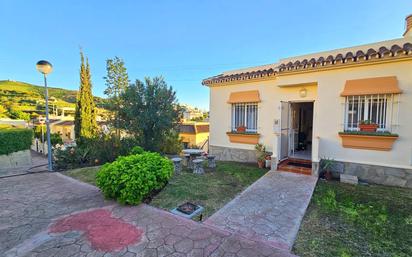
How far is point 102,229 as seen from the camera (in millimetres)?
3625

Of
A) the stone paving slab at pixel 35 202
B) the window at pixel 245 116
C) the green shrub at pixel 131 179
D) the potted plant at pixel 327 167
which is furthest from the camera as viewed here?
the window at pixel 245 116

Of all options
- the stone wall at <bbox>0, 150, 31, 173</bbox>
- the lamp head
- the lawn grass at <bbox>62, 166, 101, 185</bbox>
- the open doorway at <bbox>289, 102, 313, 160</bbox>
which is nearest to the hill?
the stone wall at <bbox>0, 150, 31, 173</bbox>

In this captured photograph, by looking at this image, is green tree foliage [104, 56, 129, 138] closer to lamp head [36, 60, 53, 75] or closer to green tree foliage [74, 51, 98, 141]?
green tree foliage [74, 51, 98, 141]

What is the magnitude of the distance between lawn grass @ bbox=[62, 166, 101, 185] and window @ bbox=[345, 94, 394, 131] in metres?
9.57

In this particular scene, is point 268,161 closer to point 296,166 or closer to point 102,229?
point 296,166

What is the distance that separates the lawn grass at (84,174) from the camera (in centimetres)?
696

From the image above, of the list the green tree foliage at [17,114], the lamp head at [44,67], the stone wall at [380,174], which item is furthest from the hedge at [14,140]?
the green tree foliage at [17,114]

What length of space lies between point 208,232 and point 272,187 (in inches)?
121

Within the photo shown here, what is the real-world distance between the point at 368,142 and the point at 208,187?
5636 mm

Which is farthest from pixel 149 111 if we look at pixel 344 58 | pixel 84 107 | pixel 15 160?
pixel 344 58

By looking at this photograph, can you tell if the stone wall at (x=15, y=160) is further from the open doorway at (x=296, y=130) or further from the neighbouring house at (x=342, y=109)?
the open doorway at (x=296, y=130)

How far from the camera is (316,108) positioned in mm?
7004

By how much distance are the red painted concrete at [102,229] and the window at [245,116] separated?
22.6 feet

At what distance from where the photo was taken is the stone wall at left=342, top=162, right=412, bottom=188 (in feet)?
19.4
